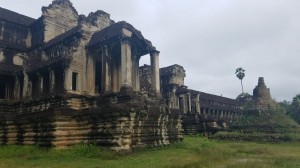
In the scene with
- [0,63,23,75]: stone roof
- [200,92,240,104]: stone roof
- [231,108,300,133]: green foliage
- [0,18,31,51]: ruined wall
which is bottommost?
[231,108,300,133]: green foliage

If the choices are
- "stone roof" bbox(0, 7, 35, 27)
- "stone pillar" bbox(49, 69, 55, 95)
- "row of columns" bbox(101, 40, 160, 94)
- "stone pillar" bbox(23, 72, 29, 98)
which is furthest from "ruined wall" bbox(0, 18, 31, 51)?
"row of columns" bbox(101, 40, 160, 94)

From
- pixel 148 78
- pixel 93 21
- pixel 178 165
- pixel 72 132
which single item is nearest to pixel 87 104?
pixel 72 132

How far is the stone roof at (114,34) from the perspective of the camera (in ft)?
57.1

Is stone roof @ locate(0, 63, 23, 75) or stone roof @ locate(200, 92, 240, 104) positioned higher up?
stone roof @ locate(0, 63, 23, 75)

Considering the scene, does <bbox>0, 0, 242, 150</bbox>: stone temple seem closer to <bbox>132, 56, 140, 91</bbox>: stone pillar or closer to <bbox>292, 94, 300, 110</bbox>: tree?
<bbox>132, 56, 140, 91</bbox>: stone pillar

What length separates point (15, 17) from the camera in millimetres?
24969

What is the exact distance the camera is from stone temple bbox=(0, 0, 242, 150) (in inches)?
599

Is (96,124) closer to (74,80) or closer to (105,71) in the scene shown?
(105,71)

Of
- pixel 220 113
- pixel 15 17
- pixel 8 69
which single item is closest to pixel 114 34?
pixel 8 69

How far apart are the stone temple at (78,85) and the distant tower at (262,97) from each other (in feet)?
44.2

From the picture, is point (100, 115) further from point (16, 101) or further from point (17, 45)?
point (17, 45)

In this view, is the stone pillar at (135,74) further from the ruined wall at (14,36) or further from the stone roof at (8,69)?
the ruined wall at (14,36)

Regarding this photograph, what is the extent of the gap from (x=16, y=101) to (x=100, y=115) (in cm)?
934

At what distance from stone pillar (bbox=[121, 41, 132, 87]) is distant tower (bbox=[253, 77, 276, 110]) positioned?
18492mm
